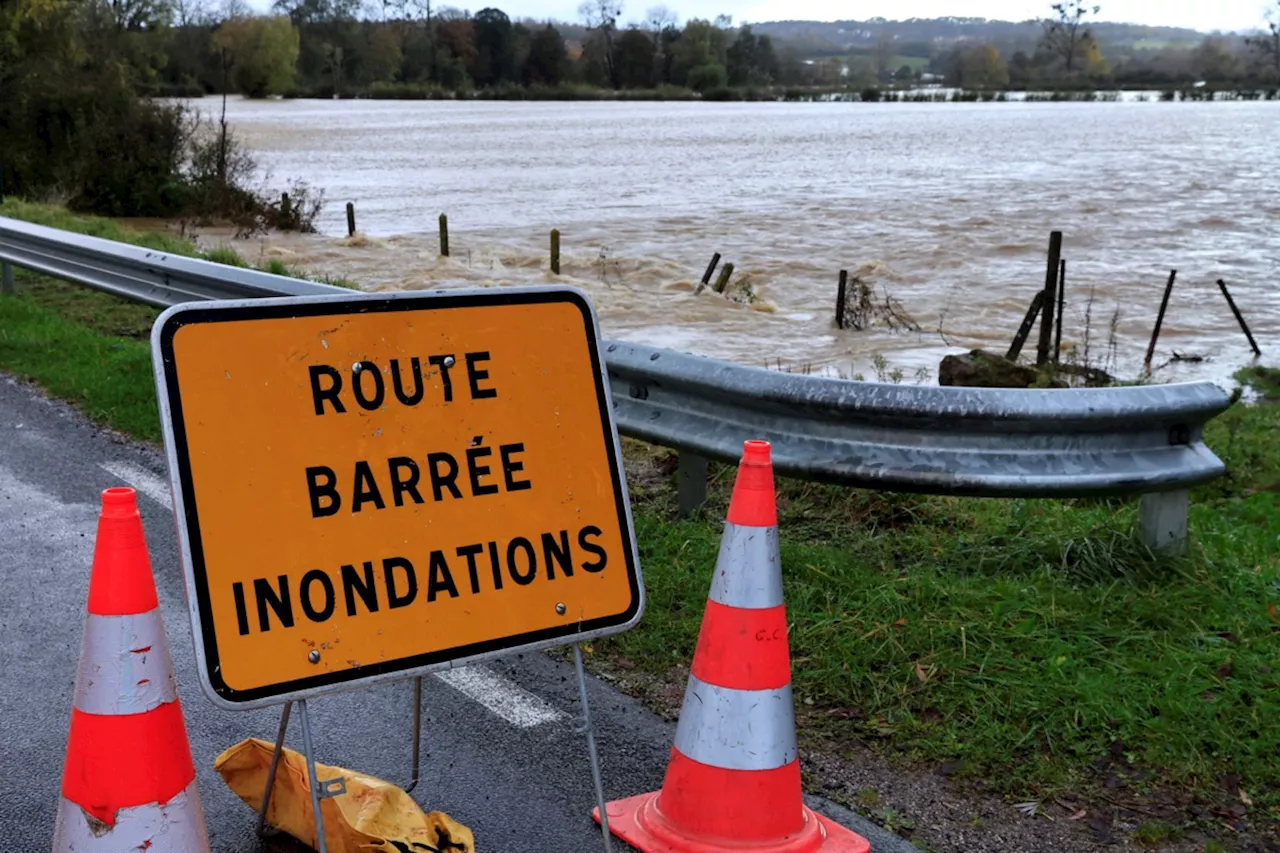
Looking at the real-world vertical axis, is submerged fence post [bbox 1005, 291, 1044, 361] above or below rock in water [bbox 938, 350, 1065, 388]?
below

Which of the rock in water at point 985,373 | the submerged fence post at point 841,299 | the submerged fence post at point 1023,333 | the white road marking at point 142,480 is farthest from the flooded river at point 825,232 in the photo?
the white road marking at point 142,480

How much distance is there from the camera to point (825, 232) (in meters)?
33.5

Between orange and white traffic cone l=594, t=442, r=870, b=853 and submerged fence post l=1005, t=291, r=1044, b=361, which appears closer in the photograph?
orange and white traffic cone l=594, t=442, r=870, b=853

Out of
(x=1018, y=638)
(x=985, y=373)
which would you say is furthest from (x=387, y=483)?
(x=985, y=373)

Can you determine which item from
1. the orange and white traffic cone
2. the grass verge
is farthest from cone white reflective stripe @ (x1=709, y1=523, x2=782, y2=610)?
the grass verge

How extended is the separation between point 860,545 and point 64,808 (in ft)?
9.91

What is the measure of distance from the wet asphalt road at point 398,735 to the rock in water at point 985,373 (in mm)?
6749

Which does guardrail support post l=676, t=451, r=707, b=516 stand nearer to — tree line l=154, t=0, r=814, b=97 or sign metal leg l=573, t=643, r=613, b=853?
sign metal leg l=573, t=643, r=613, b=853

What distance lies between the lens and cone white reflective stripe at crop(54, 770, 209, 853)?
268cm

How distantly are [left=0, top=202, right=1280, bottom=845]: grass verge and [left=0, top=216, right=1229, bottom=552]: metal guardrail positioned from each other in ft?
1.06

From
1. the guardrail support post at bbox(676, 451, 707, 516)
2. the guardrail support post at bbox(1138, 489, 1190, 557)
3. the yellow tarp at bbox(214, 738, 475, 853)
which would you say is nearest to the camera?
the yellow tarp at bbox(214, 738, 475, 853)

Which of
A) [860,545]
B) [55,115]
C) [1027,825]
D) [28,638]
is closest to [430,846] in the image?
[1027,825]

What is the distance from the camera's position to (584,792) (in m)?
3.39

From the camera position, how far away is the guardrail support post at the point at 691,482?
5.43m
